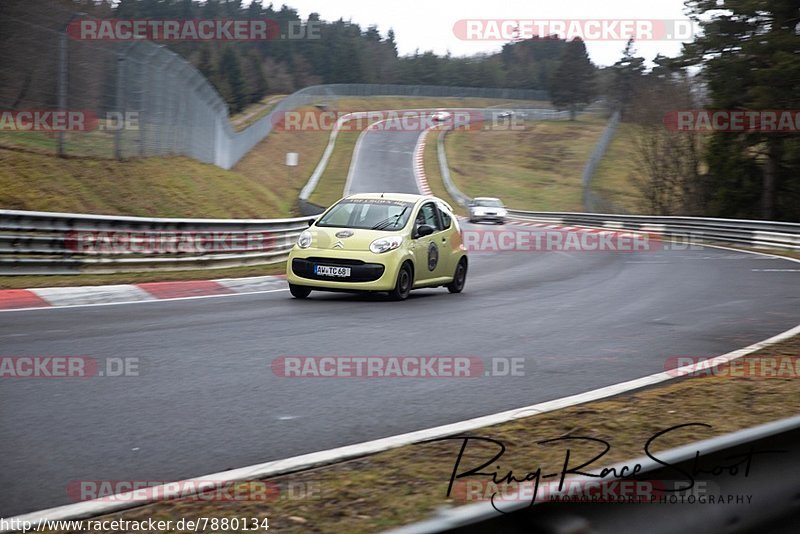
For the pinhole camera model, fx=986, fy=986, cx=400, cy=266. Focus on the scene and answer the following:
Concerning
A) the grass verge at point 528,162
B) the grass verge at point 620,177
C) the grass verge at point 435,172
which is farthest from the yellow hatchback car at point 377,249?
the grass verge at point 528,162

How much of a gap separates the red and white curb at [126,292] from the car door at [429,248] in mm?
2470

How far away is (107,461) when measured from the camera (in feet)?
16.5

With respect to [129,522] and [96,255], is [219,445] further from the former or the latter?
[96,255]

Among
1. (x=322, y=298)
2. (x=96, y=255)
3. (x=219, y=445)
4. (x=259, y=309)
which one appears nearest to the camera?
(x=219, y=445)

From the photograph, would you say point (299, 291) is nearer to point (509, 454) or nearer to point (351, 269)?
point (351, 269)

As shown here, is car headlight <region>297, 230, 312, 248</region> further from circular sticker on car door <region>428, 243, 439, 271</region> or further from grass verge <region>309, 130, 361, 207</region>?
grass verge <region>309, 130, 361, 207</region>

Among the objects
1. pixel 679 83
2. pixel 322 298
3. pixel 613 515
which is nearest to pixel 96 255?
pixel 322 298

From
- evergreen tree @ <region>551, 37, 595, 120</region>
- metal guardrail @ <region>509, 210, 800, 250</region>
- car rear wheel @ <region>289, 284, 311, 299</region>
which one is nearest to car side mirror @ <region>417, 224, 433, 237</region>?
car rear wheel @ <region>289, 284, 311, 299</region>

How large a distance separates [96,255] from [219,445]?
1111 cm

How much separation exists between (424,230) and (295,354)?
6.13 metres

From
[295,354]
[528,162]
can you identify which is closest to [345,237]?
[295,354]

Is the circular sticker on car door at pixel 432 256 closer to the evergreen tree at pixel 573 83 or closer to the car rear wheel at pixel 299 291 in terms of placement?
the car rear wheel at pixel 299 291

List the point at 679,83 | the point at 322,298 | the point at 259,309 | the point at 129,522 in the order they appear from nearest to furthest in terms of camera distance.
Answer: the point at 129,522, the point at 259,309, the point at 322,298, the point at 679,83

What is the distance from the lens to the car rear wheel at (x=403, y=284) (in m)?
13.6
